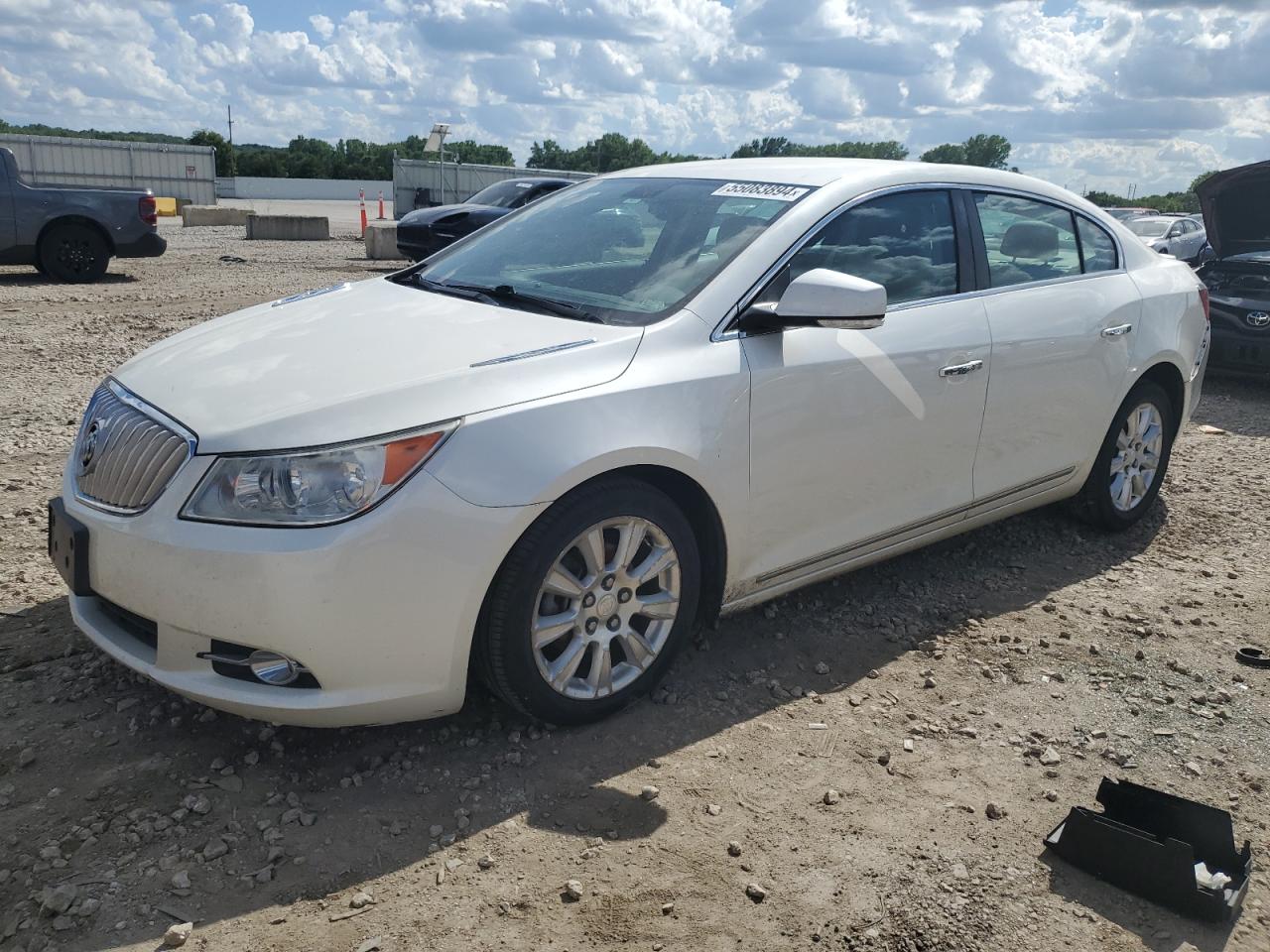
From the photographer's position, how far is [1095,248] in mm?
4980

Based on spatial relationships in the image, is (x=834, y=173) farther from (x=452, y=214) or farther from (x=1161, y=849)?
(x=452, y=214)

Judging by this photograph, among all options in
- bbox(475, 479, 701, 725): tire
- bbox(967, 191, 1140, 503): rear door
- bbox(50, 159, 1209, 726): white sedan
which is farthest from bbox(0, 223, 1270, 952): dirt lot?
bbox(967, 191, 1140, 503): rear door

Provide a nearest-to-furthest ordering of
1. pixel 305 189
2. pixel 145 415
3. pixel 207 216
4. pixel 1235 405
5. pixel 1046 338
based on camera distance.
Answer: pixel 145 415
pixel 1046 338
pixel 1235 405
pixel 207 216
pixel 305 189

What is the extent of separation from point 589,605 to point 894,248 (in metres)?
1.85

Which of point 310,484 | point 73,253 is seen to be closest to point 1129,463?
point 310,484

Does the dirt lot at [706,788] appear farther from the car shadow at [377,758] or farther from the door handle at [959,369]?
the door handle at [959,369]

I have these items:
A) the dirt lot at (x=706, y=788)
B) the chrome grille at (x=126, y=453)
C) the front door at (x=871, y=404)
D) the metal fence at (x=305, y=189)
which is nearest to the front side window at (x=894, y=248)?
the front door at (x=871, y=404)

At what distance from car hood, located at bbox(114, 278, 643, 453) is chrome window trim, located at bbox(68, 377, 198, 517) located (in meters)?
0.02

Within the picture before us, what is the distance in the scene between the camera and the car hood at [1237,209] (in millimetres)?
9383

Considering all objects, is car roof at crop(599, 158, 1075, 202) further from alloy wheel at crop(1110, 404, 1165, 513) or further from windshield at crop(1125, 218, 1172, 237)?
windshield at crop(1125, 218, 1172, 237)

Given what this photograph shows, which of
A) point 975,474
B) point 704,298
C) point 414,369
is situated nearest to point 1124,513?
point 975,474

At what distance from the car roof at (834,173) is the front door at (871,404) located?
0.09 m

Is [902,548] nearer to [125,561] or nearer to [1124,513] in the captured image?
[1124,513]

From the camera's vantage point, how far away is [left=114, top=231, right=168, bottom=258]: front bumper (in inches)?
537
